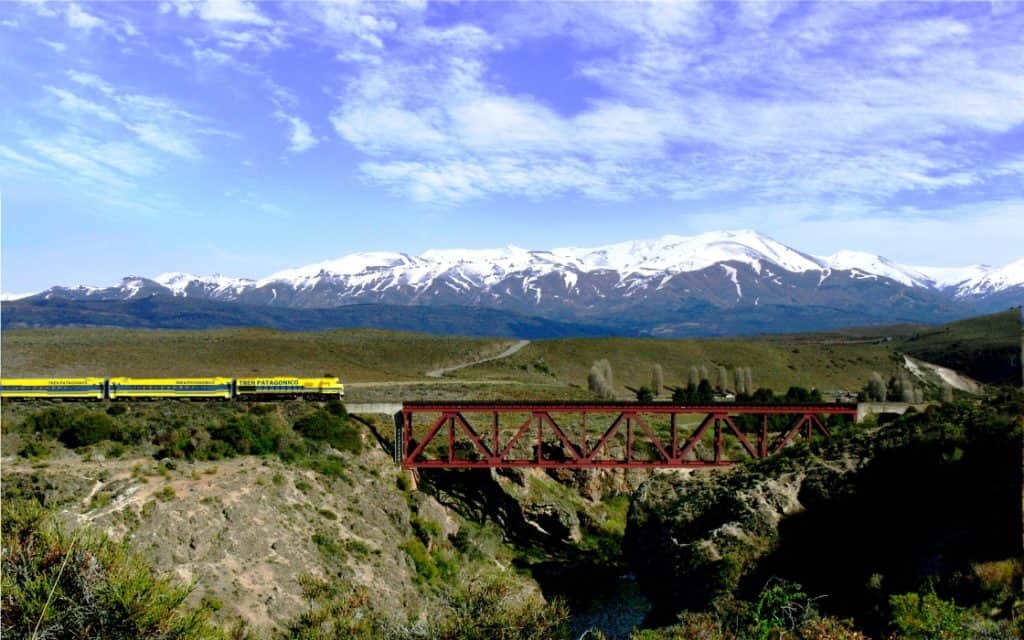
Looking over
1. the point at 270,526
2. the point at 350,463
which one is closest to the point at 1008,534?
the point at 270,526

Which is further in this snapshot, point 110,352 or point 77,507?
point 110,352

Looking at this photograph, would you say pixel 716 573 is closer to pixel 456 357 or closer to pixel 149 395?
pixel 149 395

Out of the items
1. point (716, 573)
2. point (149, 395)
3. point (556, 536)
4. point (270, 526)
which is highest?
point (149, 395)

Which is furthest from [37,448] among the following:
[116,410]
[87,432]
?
[116,410]

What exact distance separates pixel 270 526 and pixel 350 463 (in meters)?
14.9

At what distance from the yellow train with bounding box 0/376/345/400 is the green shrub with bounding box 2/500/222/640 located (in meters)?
54.8

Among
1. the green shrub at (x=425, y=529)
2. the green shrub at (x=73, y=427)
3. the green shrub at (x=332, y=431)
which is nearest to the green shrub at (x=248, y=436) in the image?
the green shrub at (x=332, y=431)

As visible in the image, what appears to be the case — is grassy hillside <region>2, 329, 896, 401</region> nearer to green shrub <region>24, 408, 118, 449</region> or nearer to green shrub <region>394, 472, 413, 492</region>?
green shrub <region>394, 472, 413, 492</region>

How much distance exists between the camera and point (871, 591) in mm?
33344

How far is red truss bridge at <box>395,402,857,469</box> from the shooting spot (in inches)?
2194

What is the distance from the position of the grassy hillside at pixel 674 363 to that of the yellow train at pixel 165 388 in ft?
205

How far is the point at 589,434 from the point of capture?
77.1 m

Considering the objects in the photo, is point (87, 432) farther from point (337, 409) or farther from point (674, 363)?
point (674, 363)

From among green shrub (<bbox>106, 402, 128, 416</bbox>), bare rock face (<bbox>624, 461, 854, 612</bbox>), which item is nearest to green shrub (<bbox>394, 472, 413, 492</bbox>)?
bare rock face (<bbox>624, 461, 854, 612</bbox>)
